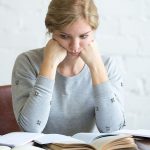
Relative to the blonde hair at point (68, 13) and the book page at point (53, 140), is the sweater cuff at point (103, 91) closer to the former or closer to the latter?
the blonde hair at point (68, 13)

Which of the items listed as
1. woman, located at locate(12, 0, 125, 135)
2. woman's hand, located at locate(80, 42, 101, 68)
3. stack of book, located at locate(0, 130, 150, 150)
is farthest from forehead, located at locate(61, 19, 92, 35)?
stack of book, located at locate(0, 130, 150, 150)

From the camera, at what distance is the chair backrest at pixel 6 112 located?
1424 millimetres

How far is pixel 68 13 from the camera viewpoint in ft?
3.80

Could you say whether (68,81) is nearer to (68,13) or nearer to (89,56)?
(89,56)

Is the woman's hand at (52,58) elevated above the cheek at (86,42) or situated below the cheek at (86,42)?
below

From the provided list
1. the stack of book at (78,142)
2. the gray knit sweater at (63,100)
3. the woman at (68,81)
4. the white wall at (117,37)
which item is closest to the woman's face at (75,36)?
the woman at (68,81)

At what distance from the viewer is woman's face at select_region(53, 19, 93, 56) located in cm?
116

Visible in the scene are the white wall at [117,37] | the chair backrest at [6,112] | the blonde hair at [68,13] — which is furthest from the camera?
the white wall at [117,37]

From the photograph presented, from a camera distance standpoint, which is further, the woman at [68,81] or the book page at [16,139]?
the woman at [68,81]

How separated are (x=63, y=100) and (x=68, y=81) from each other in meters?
0.07

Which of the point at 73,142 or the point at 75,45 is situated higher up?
the point at 75,45

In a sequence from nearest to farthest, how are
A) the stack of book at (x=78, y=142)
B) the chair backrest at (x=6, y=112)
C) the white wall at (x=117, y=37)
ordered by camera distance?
the stack of book at (x=78, y=142) → the chair backrest at (x=6, y=112) → the white wall at (x=117, y=37)

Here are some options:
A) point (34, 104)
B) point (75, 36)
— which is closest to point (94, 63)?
point (75, 36)

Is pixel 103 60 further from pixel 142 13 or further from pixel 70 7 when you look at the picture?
pixel 142 13
